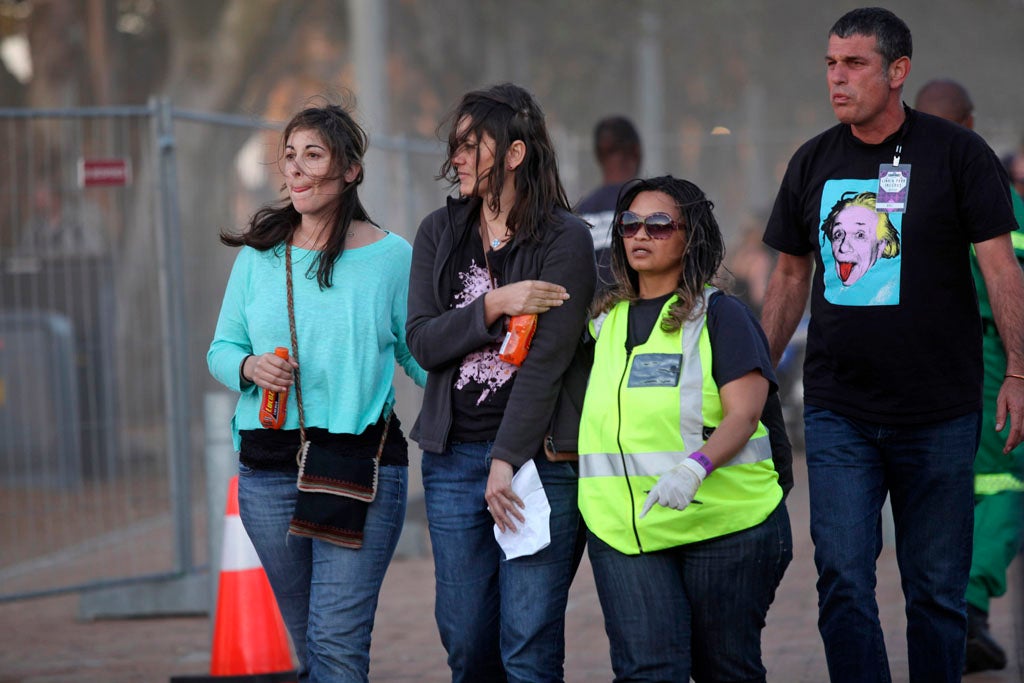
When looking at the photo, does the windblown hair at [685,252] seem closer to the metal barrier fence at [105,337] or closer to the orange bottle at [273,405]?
the orange bottle at [273,405]

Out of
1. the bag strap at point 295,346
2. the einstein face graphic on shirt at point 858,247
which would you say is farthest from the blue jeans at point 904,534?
the bag strap at point 295,346

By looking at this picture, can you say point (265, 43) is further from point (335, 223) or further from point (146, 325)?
point (335, 223)

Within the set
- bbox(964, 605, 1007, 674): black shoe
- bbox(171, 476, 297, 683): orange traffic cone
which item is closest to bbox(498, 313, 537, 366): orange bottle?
bbox(171, 476, 297, 683): orange traffic cone

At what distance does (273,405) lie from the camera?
4.24 m

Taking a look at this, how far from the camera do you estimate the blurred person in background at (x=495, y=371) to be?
4023 millimetres

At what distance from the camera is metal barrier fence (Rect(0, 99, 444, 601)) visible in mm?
7703

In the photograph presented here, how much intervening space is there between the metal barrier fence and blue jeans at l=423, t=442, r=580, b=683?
12.2 ft

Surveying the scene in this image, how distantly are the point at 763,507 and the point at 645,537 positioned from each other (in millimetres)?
315

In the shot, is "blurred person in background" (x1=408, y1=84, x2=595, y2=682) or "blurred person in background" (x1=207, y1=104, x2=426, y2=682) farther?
"blurred person in background" (x1=207, y1=104, x2=426, y2=682)

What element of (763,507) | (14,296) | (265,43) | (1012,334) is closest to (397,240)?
(763,507)

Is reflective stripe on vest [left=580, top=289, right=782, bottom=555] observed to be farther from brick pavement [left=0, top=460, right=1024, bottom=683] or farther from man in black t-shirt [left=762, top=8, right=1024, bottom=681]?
brick pavement [left=0, top=460, right=1024, bottom=683]

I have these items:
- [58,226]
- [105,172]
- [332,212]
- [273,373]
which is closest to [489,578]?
[273,373]

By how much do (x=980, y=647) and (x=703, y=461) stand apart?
7.82 feet

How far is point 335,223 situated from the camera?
14.5 feet
